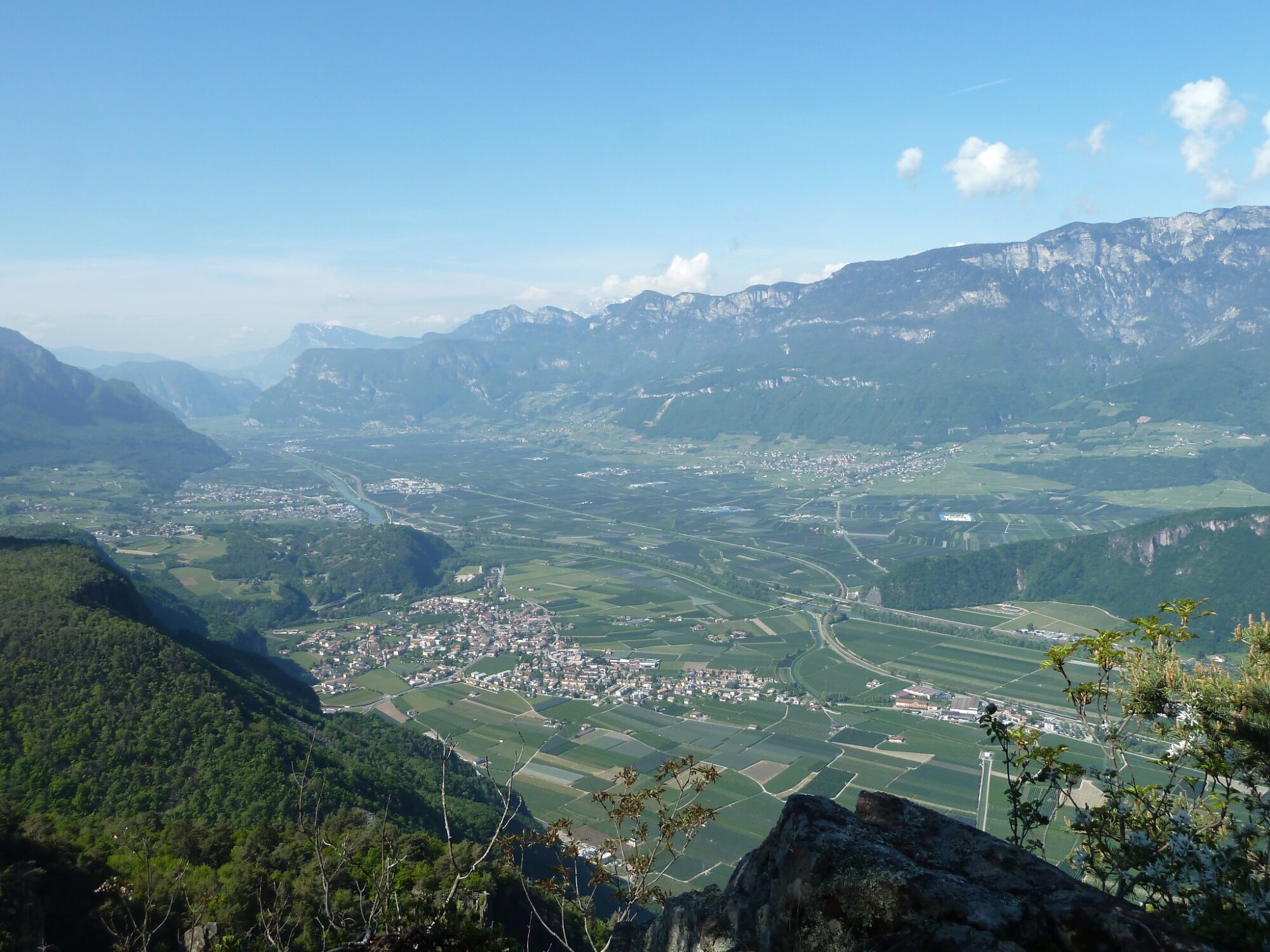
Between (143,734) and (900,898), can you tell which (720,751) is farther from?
(900,898)

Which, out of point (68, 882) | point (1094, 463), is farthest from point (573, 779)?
point (1094, 463)

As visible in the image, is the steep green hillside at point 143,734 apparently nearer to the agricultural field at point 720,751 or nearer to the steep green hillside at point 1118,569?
the agricultural field at point 720,751

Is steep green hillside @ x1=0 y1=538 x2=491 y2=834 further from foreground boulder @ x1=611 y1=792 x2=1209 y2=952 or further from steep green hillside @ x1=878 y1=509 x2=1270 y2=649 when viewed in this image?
steep green hillside @ x1=878 y1=509 x2=1270 y2=649

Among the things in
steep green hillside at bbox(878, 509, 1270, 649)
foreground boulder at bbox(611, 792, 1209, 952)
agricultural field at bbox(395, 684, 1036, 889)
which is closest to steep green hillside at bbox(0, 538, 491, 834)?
agricultural field at bbox(395, 684, 1036, 889)

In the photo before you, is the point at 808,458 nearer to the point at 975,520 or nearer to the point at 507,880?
the point at 975,520

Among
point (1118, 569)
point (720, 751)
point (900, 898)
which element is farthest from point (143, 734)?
point (1118, 569)

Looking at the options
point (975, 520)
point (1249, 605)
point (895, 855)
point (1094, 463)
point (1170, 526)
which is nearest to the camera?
point (895, 855)

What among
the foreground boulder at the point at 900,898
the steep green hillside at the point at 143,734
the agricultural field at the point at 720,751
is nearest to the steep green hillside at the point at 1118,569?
the agricultural field at the point at 720,751
